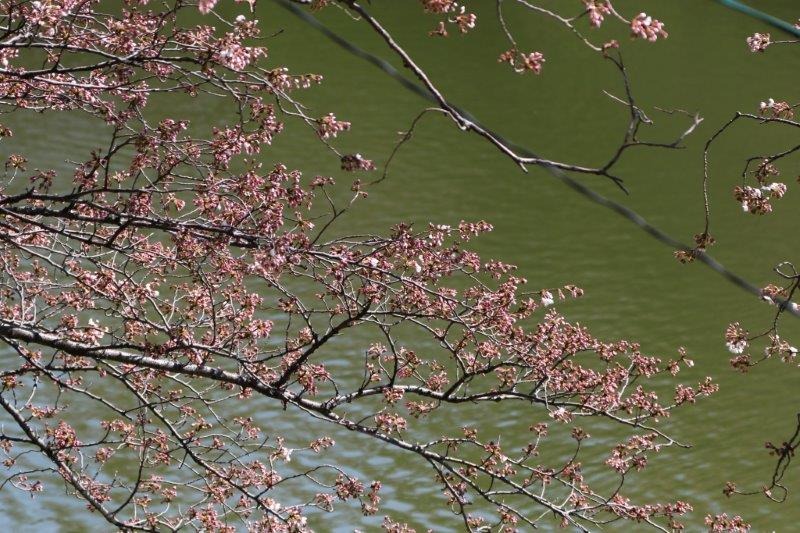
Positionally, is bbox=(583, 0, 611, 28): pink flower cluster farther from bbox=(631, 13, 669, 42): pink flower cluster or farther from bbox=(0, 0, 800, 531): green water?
bbox=(0, 0, 800, 531): green water

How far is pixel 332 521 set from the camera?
6.83m

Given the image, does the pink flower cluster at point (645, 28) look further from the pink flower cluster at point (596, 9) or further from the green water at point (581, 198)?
the green water at point (581, 198)

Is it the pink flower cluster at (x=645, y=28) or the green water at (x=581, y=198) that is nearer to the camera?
the pink flower cluster at (x=645, y=28)

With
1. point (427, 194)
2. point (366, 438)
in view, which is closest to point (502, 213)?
point (427, 194)

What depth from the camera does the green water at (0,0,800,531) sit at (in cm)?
768

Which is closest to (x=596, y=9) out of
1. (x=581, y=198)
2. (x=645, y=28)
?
(x=645, y=28)

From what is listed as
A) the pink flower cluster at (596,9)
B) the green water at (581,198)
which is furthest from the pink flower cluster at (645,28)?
the green water at (581,198)

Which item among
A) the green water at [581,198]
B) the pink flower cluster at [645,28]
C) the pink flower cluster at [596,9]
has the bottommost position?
the pink flower cluster at [645,28]

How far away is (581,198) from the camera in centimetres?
1313

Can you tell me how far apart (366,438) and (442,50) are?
521 inches

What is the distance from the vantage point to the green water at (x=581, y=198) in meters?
7.68

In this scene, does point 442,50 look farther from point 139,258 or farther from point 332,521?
point 139,258

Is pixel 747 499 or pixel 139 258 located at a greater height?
pixel 747 499

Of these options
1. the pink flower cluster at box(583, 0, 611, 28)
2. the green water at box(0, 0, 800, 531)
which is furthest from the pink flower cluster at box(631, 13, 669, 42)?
the green water at box(0, 0, 800, 531)
